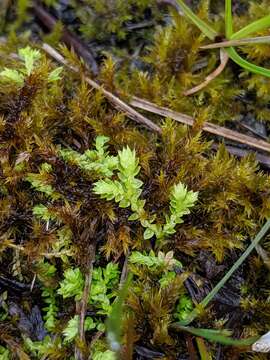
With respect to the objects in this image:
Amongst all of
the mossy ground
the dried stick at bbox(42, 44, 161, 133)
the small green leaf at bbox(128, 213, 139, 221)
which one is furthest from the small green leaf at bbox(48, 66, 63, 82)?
the small green leaf at bbox(128, 213, 139, 221)

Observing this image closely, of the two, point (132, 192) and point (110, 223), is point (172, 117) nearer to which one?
point (132, 192)

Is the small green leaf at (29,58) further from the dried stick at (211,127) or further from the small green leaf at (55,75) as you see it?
the dried stick at (211,127)

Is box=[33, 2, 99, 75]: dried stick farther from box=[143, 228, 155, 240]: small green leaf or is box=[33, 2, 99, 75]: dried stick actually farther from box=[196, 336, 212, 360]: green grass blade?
box=[196, 336, 212, 360]: green grass blade

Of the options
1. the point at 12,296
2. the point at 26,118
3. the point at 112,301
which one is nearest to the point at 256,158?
the point at 112,301

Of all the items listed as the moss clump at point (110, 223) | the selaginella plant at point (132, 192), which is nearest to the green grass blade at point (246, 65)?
the moss clump at point (110, 223)

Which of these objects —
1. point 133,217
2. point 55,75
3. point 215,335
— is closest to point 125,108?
point 55,75

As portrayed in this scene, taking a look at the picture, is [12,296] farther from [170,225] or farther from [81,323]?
[170,225]
